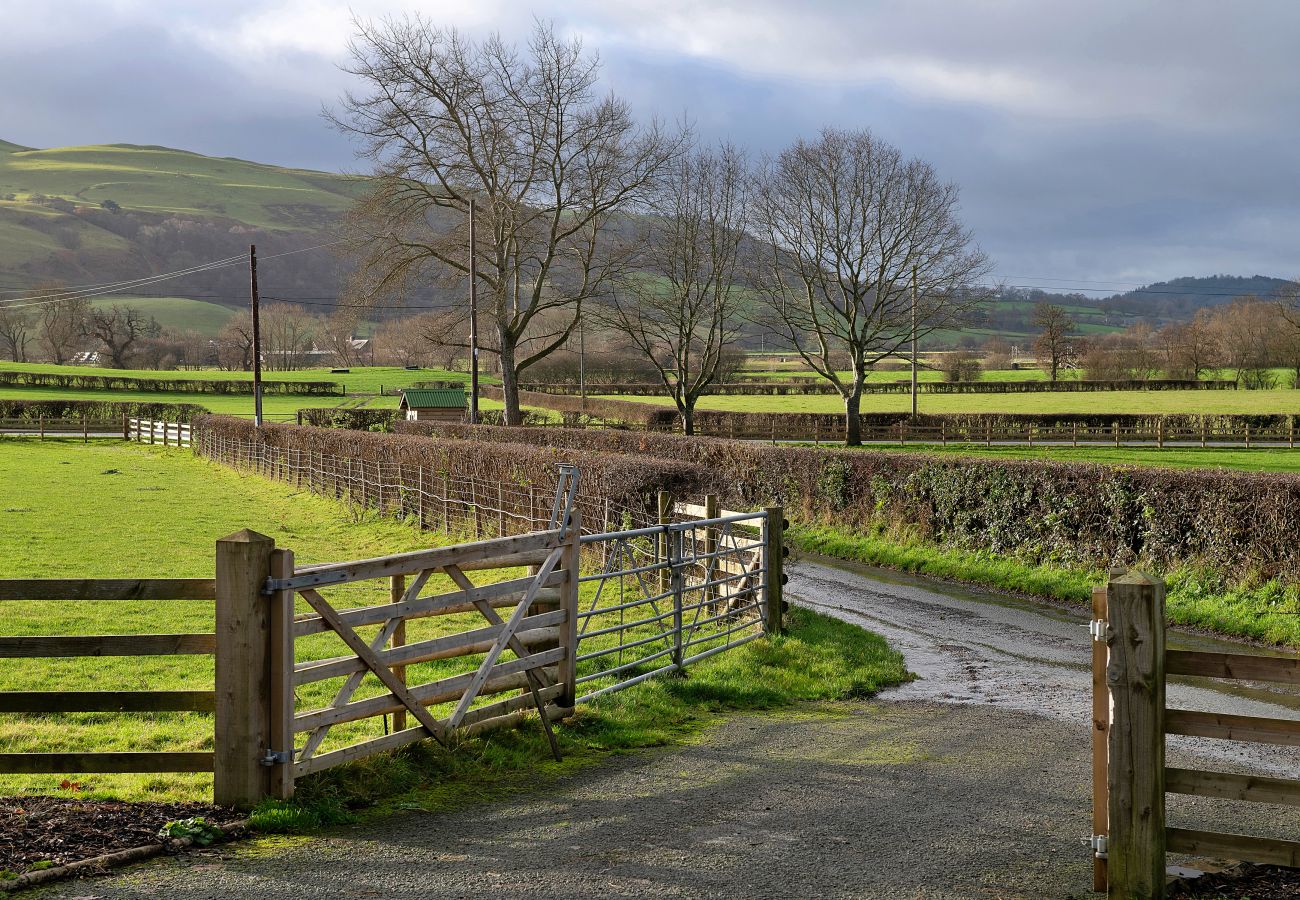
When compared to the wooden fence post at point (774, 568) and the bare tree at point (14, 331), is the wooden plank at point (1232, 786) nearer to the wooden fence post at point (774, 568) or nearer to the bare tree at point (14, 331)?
the wooden fence post at point (774, 568)

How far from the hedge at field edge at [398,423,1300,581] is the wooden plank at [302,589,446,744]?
9734 mm

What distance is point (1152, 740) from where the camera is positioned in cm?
Answer: 508

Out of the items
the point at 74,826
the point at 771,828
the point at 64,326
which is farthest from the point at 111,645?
the point at 64,326

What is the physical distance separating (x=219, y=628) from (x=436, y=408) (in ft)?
195

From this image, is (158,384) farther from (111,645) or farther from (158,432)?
(111,645)

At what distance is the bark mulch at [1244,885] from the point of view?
5191mm

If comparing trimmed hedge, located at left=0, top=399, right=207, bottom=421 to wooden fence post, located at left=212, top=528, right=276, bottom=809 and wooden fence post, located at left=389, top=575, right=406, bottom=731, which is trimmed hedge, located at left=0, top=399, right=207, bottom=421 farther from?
wooden fence post, located at left=212, top=528, right=276, bottom=809

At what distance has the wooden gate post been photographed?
16.6ft

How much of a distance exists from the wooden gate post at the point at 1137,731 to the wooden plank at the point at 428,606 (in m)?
4.04

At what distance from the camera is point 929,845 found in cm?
607

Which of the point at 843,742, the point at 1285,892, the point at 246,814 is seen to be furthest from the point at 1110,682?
the point at 246,814

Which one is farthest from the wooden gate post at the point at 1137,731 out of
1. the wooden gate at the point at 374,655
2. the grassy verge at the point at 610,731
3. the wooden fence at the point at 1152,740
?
the wooden gate at the point at 374,655

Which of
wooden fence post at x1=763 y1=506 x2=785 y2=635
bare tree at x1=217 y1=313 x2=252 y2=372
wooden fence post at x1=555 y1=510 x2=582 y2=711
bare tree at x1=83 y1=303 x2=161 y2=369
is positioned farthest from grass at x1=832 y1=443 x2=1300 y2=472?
bare tree at x1=217 y1=313 x2=252 y2=372

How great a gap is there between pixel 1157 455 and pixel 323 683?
39.7 m
